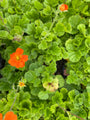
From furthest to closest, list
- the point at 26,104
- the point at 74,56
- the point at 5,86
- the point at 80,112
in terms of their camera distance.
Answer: the point at 5,86 < the point at 74,56 < the point at 80,112 < the point at 26,104

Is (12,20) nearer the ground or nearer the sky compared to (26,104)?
nearer the sky

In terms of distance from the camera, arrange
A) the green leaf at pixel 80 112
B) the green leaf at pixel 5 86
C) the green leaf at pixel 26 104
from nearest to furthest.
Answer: the green leaf at pixel 26 104 → the green leaf at pixel 80 112 → the green leaf at pixel 5 86

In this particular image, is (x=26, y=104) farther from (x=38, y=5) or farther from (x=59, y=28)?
(x=38, y=5)

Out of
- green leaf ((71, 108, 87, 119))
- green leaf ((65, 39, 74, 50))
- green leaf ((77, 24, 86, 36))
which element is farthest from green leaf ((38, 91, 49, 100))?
green leaf ((77, 24, 86, 36))

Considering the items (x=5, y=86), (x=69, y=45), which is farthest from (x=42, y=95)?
(x=69, y=45)

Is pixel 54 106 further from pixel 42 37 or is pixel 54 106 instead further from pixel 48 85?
pixel 42 37

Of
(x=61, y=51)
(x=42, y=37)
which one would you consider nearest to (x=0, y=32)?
(x=42, y=37)

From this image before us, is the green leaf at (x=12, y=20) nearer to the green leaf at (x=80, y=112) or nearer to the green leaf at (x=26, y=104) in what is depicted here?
the green leaf at (x=26, y=104)

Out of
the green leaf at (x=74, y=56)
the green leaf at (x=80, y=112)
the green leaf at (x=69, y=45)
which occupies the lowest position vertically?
the green leaf at (x=80, y=112)

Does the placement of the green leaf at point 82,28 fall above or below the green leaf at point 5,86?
above

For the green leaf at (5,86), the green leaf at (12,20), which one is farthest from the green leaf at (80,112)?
the green leaf at (12,20)
